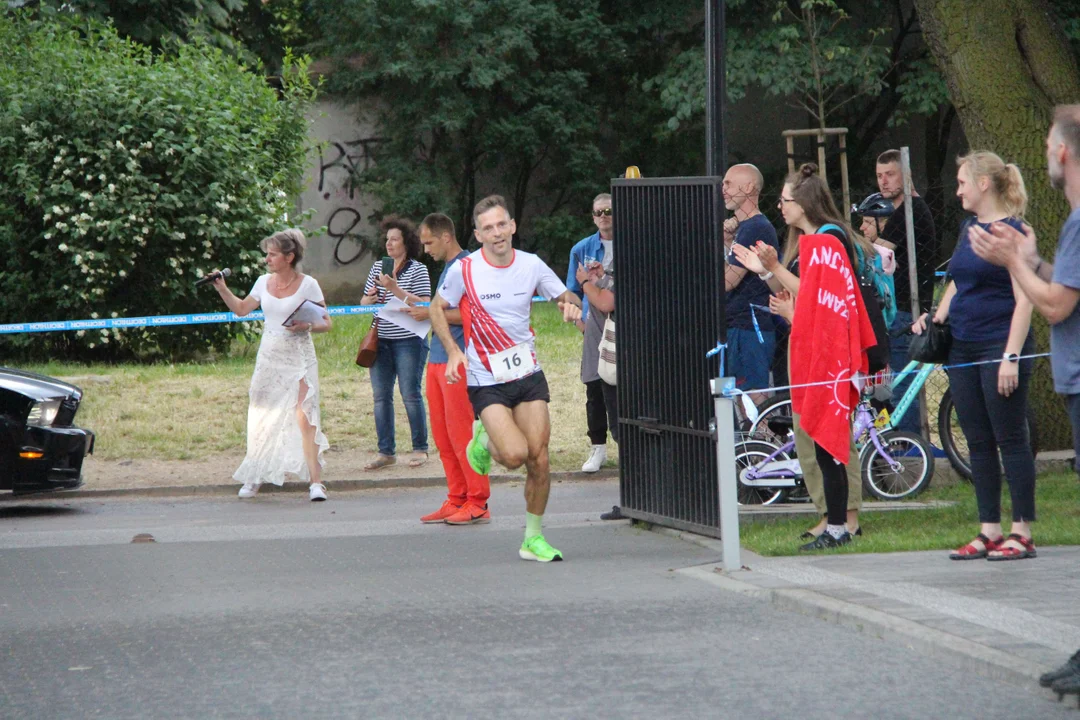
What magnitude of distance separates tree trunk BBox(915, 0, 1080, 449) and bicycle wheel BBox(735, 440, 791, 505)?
Result: 7.55 feet

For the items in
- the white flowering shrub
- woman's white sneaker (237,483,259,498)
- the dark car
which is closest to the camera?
the dark car

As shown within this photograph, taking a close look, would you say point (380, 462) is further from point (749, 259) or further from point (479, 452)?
point (749, 259)

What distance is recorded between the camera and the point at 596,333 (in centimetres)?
1096

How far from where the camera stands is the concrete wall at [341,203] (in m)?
33.0

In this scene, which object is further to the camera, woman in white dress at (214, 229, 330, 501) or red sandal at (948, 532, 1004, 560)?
woman in white dress at (214, 229, 330, 501)

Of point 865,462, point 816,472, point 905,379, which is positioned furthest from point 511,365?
point 905,379

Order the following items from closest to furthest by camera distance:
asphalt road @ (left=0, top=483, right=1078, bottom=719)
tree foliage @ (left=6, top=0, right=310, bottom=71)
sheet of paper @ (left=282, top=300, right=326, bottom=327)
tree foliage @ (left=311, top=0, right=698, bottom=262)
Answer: asphalt road @ (left=0, top=483, right=1078, bottom=719), sheet of paper @ (left=282, top=300, right=326, bottom=327), tree foliage @ (left=6, top=0, right=310, bottom=71), tree foliage @ (left=311, top=0, right=698, bottom=262)

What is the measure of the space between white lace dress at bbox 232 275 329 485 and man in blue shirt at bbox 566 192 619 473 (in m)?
1.97

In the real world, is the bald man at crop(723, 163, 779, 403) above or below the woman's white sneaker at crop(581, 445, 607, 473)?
above

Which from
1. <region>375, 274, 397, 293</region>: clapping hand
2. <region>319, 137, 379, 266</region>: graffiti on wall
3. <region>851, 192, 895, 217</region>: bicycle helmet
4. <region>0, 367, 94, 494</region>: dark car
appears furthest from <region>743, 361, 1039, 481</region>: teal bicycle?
<region>319, 137, 379, 266</region>: graffiti on wall

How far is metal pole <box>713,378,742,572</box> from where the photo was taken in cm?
728

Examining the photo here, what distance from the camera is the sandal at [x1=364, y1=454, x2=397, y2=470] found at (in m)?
12.2

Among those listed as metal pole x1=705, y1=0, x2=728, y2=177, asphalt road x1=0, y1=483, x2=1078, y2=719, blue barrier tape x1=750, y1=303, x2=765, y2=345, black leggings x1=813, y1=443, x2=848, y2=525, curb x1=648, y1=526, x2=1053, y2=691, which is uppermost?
metal pole x1=705, y1=0, x2=728, y2=177

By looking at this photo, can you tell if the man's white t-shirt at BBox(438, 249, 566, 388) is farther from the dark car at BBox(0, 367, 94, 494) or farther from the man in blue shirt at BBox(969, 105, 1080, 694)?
the dark car at BBox(0, 367, 94, 494)
